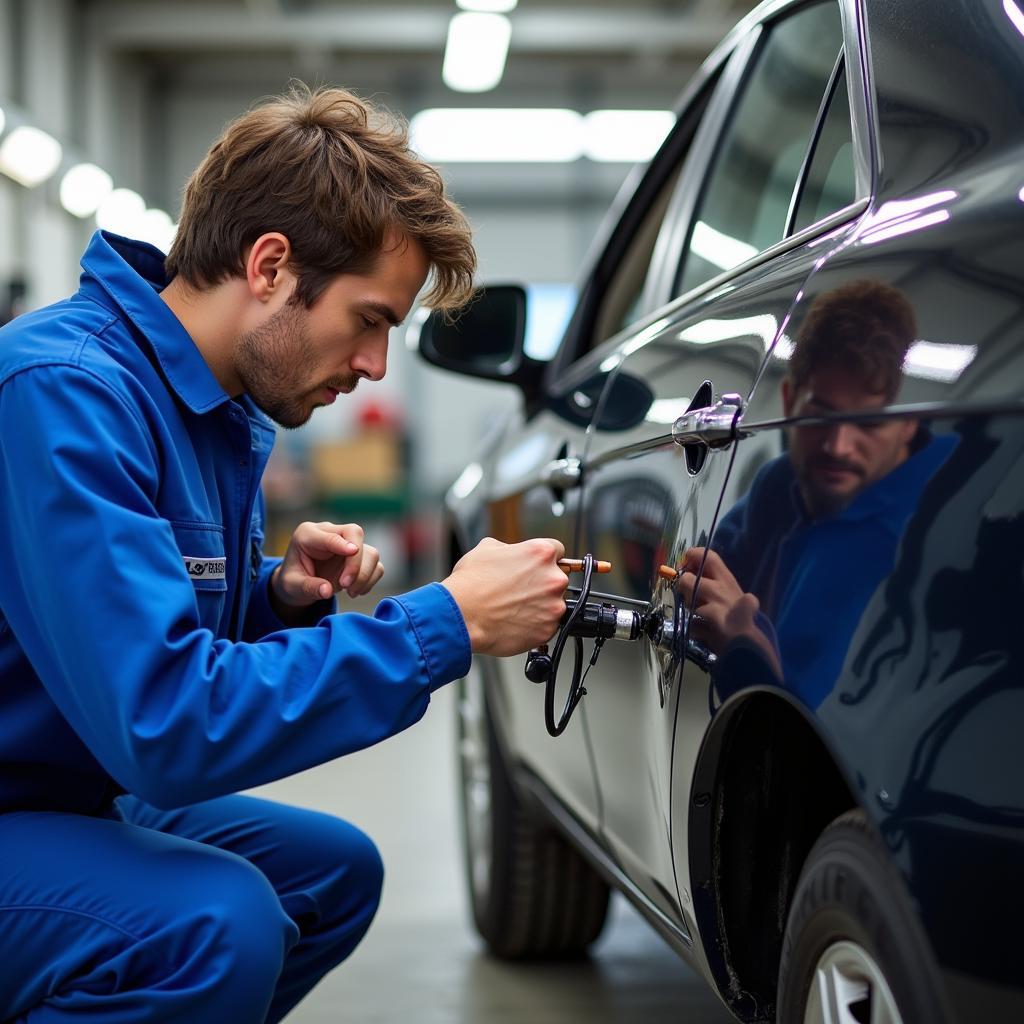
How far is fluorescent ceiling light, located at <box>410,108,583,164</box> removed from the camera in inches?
569

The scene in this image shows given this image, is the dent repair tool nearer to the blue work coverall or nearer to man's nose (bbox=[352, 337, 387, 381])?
the blue work coverall

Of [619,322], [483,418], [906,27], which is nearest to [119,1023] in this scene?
[906,27]

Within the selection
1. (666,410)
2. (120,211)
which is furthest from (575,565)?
(120,211)

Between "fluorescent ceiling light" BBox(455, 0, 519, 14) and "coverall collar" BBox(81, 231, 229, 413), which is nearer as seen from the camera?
"coverall collar" BBox(81, 231, 229, 413)

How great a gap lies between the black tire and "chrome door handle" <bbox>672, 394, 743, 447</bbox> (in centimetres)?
37

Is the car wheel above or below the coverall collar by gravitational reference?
below

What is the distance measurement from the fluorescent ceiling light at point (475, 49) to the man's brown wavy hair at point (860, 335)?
11210 millimetres

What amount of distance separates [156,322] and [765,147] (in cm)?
89

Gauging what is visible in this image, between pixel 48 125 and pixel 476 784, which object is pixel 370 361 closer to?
pixel 476 784

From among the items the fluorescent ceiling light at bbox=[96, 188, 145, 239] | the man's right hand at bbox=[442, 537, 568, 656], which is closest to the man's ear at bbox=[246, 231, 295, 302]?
the man's right hand at bbox=[442, 537, 568, 656]

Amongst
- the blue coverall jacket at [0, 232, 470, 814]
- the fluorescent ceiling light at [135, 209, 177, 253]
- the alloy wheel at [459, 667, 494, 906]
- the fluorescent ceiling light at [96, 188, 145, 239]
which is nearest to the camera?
the blue coverall jacket at [0, 232, 470, 814]

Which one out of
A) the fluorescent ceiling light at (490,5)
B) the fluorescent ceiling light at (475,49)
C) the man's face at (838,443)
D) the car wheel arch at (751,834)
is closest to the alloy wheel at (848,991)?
the car wheel arch at (751,834)

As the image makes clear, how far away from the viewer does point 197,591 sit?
1552mm

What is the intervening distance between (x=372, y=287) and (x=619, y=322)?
3.48ft
